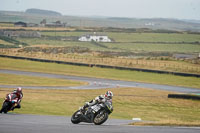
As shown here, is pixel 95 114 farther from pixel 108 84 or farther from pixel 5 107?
pixel 108 84

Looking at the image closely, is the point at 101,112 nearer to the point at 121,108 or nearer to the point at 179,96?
the point at 121,108

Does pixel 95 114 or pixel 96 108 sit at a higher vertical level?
pixel 96 108

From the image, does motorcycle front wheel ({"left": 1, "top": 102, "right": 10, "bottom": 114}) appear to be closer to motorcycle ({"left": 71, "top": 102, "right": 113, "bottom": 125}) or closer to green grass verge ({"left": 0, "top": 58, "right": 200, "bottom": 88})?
motorcycle ({"left": 71, "top": 102, "right": 113, "bottom": 125})

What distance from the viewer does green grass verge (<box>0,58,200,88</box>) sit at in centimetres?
5616

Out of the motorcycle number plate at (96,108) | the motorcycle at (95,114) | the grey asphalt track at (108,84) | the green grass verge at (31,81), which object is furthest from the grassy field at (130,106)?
the grey asphalt track at (108,84)

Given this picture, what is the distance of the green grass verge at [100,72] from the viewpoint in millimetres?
56156

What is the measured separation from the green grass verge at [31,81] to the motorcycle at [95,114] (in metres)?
27.0

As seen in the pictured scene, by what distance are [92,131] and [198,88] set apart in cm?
3873

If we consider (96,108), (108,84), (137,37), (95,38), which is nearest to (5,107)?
(96,108)

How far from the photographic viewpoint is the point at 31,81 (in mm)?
47594

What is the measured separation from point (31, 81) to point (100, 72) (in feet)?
53.7

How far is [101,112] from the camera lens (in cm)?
1756

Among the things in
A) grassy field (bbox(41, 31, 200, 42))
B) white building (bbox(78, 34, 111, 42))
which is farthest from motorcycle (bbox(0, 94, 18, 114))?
grassy field (bbox(41, 31, 200, 42))

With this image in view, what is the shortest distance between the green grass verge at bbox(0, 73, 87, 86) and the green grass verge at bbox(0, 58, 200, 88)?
8729 millimetres
